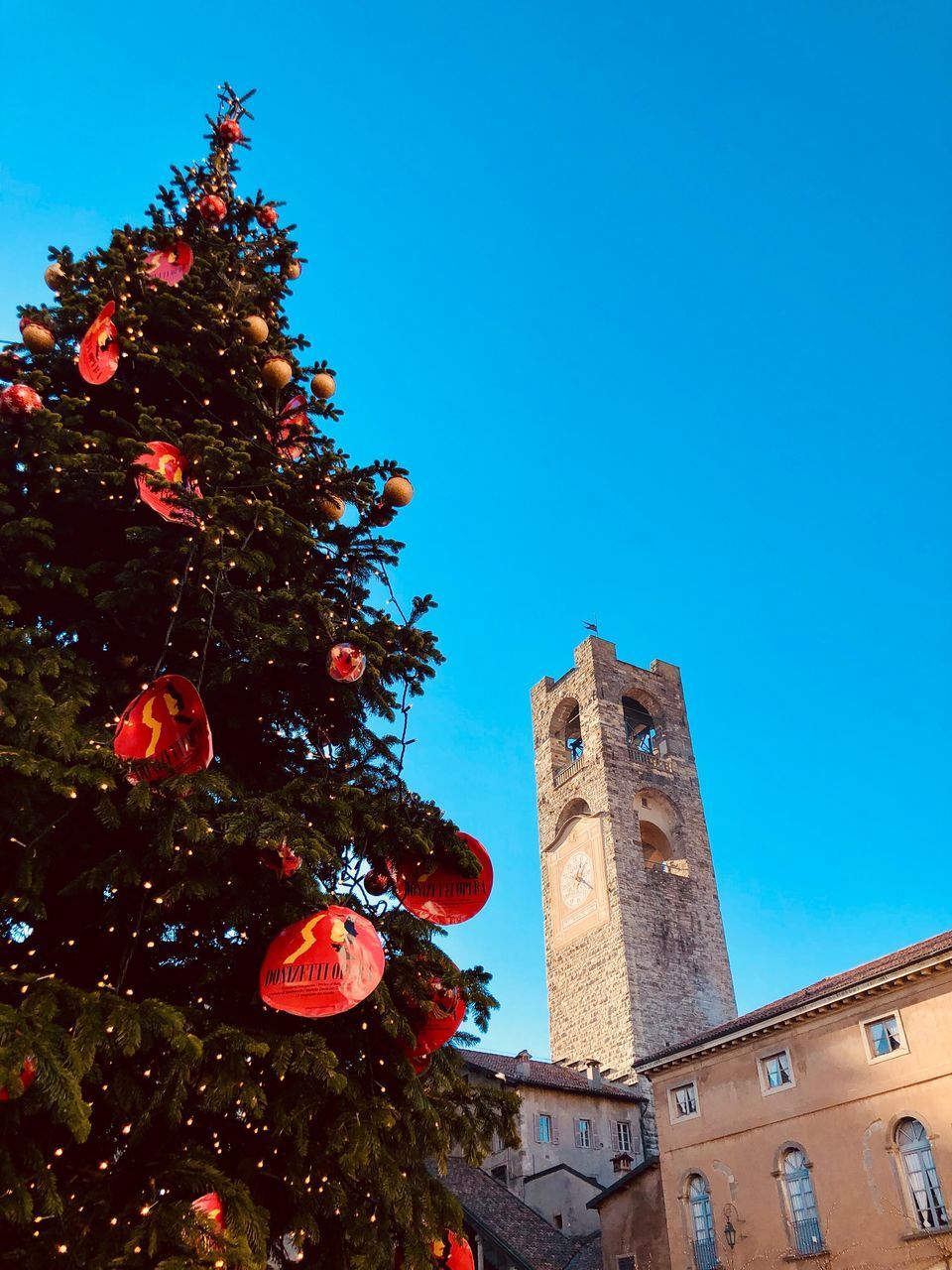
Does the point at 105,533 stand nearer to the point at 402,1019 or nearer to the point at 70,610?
the point at 70,610

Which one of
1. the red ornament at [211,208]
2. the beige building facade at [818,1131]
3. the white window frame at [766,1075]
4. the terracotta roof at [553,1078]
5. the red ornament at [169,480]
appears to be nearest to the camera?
the red ornament at [169,480]

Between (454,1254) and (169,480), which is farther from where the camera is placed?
(169,480)

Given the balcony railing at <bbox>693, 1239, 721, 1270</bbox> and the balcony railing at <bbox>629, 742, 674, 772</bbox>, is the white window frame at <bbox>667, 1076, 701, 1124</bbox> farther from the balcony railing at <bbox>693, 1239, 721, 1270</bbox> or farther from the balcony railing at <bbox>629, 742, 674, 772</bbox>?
the balcony railing at <bbox>629, 742, 674, 772</bbox>

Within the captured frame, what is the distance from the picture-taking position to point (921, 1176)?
50.0ft

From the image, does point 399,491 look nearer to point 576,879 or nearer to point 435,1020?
point 435,1020

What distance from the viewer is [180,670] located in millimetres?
6293

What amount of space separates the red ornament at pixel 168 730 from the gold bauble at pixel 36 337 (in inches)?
125

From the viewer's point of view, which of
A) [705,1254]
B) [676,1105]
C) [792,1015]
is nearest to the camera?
[792,1015]

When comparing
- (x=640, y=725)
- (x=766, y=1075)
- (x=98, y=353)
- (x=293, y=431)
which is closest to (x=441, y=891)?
(x=293, y=431)

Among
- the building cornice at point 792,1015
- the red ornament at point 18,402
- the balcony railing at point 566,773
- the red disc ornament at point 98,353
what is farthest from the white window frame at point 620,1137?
the red ornament at point 18,402

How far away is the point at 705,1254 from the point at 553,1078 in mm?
10259

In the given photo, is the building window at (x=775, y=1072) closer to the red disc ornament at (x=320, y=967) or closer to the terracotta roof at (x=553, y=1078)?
the terracotta roof at (x=553, y=1078)

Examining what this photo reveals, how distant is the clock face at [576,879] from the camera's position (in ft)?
119

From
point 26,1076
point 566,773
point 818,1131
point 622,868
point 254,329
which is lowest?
A: point 26,1076
